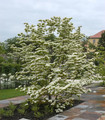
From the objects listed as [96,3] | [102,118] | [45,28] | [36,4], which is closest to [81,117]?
[102,118]

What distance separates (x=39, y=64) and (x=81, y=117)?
186cm

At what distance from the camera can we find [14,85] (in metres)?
10.7

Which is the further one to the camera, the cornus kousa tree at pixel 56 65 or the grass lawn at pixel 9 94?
the grass lawn at pixel 9 94

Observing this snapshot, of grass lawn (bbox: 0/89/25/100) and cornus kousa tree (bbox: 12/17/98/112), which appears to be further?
grass lawn (bbox: 0/89/25/100)

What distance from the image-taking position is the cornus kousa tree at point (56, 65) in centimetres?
488

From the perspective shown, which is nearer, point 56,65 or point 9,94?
point 56,65

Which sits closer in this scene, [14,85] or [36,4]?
[36,4]

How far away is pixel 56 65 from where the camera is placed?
5422 millimetres

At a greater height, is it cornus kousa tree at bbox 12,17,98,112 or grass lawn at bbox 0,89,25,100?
cornus kousa tree at bbox 12,17,98,112

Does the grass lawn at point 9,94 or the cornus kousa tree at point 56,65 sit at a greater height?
the cornus kousa tree at point 56,65

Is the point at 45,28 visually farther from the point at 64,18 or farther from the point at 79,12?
the point at 79,12

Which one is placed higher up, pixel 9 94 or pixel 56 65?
pixel 56 65

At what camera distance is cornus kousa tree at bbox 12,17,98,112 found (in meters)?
4.88

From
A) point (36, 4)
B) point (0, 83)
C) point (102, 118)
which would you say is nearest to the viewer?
point (102, 118)
